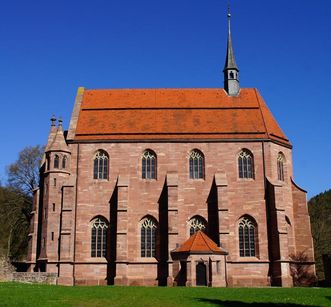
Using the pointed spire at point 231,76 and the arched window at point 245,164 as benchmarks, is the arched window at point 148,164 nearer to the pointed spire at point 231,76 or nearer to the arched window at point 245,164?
the arched window at point 245,164

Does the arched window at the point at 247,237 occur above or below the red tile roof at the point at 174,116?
below

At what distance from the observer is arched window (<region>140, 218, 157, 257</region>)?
38.1 meters

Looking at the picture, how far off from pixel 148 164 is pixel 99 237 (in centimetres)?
717

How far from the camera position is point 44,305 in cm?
1844

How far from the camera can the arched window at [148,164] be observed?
39.8 metres

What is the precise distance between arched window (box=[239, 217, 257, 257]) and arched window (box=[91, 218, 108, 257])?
10.8 meters

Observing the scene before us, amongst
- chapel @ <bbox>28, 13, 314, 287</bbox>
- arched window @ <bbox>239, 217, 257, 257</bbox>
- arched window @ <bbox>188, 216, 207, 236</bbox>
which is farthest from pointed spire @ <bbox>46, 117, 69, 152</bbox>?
arched window @ <bbox>239, 217, 257, 257</bbox>

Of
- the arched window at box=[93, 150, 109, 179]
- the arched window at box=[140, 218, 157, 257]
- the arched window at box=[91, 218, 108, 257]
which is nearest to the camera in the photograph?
the arched window at box=[140, 218, 157, 257]

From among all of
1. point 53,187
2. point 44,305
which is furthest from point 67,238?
point 44,305

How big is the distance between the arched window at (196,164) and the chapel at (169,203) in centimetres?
8

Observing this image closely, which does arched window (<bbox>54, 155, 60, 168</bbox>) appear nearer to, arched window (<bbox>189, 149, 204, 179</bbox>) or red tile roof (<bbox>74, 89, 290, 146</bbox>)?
red tile roof (<bbox>74, 89, 290, 146</bbox>)

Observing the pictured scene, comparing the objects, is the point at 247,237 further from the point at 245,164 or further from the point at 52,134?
the point at 52,134

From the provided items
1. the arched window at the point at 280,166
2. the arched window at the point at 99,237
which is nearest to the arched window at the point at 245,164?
the arched window at the point at 280,166

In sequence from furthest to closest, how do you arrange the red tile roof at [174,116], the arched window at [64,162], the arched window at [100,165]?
the red tile roof at [174,116], the arched window at [100,165], the arched window at [64,162]
